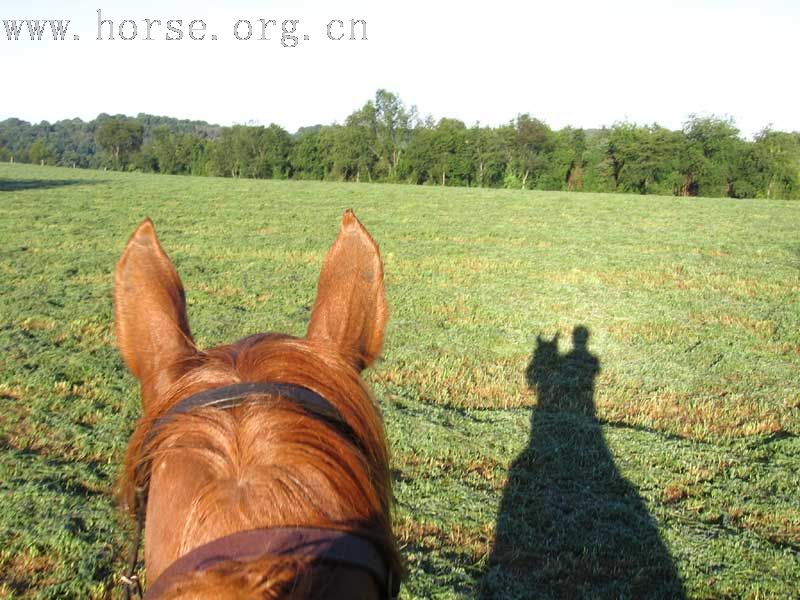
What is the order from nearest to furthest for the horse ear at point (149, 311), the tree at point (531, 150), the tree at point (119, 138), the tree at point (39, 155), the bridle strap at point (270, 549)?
the bridle strap at point (270, 549) → the horse ear at point (149, 311) → the tree at point (531, 150) → the tree at point (39, 155) → the tree at point (119, 138)

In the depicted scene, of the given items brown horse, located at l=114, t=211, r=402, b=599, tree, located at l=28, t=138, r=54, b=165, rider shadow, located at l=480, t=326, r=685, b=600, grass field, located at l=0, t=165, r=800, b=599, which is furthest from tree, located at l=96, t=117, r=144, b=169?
brown horse, located at l=114, t=211, r=402, b=599

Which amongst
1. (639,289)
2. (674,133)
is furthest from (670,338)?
(674,133)

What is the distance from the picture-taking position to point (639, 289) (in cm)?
1207

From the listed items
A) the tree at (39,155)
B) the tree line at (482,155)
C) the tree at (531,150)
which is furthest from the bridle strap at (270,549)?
the tree at (39,155)

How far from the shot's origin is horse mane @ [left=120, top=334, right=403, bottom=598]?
95cm

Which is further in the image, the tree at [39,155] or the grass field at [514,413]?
the tree at [39,155]

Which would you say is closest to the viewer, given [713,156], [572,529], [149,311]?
[149,311]

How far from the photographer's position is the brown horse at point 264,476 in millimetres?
918

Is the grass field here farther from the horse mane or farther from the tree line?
the tree line

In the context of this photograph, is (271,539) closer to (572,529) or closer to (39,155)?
(572,529)

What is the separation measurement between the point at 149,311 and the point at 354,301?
44 centimetres

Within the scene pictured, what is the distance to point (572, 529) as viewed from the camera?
161 inches

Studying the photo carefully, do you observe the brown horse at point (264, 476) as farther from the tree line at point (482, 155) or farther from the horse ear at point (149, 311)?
the tree line at point (482, 155)

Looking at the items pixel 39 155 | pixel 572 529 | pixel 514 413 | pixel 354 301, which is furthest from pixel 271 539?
pixel 39 155
